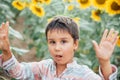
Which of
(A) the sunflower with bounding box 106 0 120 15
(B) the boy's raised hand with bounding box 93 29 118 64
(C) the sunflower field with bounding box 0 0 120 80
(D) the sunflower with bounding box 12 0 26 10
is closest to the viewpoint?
(B) the boy's raised hand with bounding box 93 29 118 64

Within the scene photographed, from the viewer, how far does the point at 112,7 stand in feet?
13.6

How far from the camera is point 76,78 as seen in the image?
8.47ft

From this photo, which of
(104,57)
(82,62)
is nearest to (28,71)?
(104,57)

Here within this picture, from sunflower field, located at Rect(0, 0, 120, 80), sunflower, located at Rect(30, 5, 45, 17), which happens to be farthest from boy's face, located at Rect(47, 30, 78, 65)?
sunflower, located at Rect(30, 5, 45, 17)

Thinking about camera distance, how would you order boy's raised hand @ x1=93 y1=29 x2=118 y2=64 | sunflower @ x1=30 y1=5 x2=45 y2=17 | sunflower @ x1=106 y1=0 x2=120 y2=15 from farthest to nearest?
sunflower @ x1=30 y1=5 x2=45 y2=17, sunflower @ x1=106 y1=0 x2=120 y2=15, boy's raised hand @ x1=93 y1=29 x2=118 y2=64

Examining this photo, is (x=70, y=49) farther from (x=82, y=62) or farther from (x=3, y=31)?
(x=82, y=62)

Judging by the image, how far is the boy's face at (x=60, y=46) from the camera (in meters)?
2.54

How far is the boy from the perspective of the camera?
2.50 metres

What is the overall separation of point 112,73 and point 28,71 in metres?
0.48

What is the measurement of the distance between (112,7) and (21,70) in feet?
5.55

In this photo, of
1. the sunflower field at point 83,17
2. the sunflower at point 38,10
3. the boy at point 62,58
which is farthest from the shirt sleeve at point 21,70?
the sunflower at point 38,10

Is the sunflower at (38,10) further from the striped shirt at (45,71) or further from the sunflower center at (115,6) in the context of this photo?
the striped shirt at (45,71)

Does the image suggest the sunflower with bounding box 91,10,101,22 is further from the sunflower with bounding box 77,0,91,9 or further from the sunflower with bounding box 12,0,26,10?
the sunflower with bounding box 12,0,26,10

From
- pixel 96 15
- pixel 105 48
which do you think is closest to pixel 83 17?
pixel 96 15
